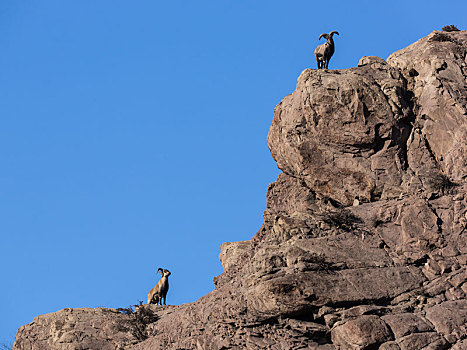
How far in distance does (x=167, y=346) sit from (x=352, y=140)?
30.3 ft

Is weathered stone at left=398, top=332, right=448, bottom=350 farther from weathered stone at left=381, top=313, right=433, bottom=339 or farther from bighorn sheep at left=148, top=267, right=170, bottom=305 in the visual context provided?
bighorn sheep at left=148, top=267, right=170, bottom=305

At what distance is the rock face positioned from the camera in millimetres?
23422

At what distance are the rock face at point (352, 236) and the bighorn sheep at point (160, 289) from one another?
4.07 metres

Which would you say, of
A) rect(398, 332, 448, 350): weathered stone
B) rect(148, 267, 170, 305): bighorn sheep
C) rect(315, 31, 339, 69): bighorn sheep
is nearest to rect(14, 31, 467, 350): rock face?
rect(398, 332, 448, 350): weathered stone

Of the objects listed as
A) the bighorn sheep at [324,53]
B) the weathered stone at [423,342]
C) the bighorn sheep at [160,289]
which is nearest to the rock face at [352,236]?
the weathered stone at [423,342]

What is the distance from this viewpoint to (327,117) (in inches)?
1110

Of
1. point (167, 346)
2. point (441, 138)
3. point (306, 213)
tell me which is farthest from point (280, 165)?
point (167, 346)

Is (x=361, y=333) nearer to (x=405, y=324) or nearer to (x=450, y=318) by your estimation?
(x=405, y=324)

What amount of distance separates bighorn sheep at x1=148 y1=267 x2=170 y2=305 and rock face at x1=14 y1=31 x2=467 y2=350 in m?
4.07

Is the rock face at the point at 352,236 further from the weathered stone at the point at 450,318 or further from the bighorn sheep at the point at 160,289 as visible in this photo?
the bighorn sheep at the point at 160,289

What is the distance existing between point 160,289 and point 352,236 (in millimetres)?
13358

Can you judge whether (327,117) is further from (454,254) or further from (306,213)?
(454,254)

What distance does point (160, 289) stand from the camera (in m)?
36.3

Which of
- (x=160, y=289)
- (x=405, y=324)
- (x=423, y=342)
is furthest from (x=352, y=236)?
(x=160, y=289)
